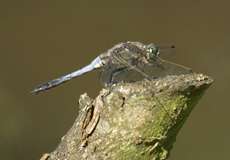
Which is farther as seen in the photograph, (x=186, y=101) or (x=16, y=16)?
(x=16, y=16)

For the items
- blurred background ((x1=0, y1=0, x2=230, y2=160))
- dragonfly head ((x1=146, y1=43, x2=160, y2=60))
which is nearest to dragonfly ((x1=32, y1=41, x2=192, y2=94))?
dragonfly head ((x1=146, y1=43, x2=160, y2=60))

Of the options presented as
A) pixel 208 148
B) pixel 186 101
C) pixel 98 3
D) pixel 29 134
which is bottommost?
pixel 186 101

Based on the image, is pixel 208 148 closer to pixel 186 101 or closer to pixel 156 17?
pixel 156 17

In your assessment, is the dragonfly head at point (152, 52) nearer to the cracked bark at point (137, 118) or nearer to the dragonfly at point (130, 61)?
the dragonfly at point (130, 61)

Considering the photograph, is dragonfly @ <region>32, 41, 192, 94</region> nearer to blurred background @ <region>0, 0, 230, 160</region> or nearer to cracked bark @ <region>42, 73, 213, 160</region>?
cracked bark @ <region>42, 73, 213, 160</region>

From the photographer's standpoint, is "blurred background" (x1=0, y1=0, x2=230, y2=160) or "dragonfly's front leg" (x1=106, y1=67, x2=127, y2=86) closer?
"dragonfly's front leg" (x1=106, y1=67, x2=127, y2=86)

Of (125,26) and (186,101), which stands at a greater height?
(125,26)

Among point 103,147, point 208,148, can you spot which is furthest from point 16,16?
point 103,147
